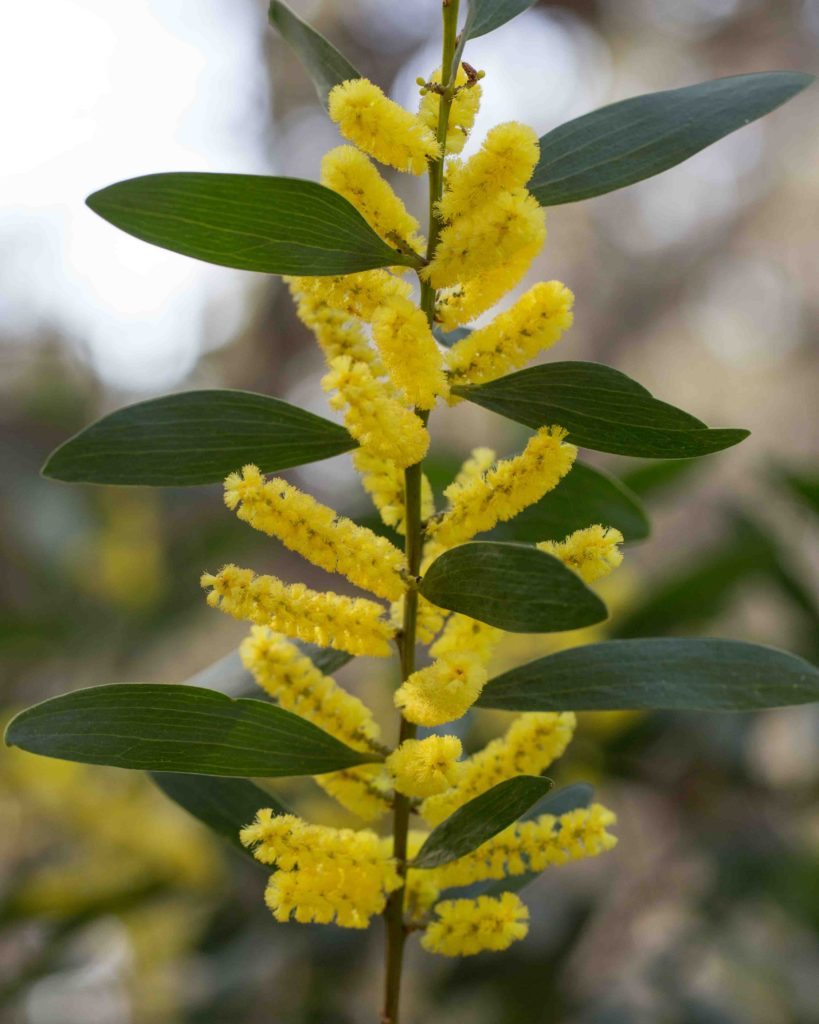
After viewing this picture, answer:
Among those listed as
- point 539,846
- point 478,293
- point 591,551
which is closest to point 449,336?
point 478,293

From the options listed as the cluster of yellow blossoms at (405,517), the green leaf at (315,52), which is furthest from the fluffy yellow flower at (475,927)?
the green leaf at (315,52)

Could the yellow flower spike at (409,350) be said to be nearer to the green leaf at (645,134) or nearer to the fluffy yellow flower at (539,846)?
the green leaf at (645,134)

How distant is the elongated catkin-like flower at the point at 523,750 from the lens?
58 cm

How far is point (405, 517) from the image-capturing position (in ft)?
1.91

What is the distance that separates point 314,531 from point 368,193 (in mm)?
180

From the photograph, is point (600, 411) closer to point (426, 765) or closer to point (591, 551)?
point (591, 551)

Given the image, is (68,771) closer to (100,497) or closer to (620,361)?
(100,497)

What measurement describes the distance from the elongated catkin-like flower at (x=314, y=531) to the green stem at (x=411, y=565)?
2 centimetres

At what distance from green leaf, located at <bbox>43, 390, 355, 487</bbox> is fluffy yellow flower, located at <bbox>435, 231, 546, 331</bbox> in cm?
9

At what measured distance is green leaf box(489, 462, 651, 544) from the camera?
2.25ft

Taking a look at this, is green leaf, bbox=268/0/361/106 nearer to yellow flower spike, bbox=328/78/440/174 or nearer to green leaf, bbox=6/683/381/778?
yellow flower spike, bbox=328/78/440/174

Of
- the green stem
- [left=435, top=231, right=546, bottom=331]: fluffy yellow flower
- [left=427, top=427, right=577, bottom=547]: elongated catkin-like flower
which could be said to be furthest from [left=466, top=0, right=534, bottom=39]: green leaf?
[left=427, top=427, right=577, bottom=547]: elongated catkin-like flower

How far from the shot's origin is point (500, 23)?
1.83ft

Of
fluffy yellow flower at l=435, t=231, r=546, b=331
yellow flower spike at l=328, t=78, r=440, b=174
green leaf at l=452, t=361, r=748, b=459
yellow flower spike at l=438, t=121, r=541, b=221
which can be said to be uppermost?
yellow flower spike at l=328, t=78, r=440, b=174
